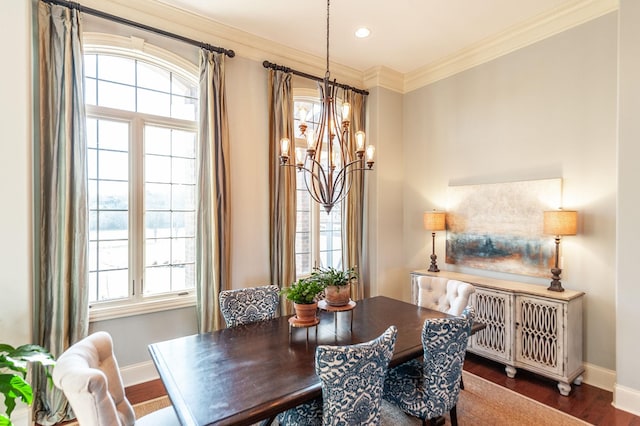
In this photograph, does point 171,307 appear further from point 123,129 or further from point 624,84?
point 624,84

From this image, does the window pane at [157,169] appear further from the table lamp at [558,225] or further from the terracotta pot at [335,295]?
the table lamp at [558,225]

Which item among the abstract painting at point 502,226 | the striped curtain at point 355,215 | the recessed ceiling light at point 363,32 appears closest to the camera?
the abstract painting at point 502,226

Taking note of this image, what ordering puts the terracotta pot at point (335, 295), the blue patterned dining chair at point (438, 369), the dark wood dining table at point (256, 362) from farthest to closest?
the terracotta pot at point (335, 295) → the blue patterned dining chair at point (438, 369) → the dark wood dining table at point (256, 362)

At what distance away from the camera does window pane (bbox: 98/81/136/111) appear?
289 cm

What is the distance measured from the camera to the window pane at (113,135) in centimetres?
288

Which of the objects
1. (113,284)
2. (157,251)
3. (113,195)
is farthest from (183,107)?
(113,284)

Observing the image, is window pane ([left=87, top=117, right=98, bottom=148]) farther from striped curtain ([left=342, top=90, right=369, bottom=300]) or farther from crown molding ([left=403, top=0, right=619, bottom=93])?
crown molding ([left=403, top=0, right=619, bottom=93])

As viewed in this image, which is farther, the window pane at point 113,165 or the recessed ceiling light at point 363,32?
the recessed ceiling light at point 363,32

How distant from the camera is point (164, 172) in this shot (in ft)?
10.4

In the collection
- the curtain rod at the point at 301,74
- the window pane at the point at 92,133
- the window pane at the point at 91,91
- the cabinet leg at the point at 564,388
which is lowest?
the cabinet leg at the point at 564,388

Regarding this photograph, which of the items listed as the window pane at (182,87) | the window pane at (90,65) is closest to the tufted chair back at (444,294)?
the window pane at (182,87)

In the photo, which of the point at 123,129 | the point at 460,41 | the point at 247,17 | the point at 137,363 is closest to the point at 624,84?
the point at 460,41

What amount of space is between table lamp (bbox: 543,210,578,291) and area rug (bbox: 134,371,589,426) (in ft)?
3.42

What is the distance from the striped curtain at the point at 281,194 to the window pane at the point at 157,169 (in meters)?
1.05
